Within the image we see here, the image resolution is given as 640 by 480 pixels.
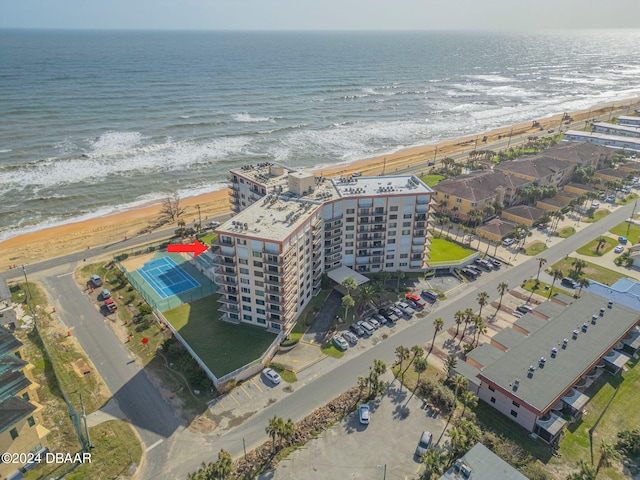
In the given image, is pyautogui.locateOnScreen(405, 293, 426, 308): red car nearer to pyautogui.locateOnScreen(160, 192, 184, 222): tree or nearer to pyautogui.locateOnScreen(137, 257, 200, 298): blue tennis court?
pyautogui.locateOnScreen(137, 257, 200, 298): blue tennis court

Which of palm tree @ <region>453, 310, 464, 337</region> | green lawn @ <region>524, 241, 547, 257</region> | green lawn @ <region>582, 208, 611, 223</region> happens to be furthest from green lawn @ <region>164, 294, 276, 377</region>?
green lawn @ <region>582, 208, 611, 223</region>

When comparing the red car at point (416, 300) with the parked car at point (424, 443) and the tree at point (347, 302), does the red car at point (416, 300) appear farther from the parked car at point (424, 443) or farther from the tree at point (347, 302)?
the parked car at point (424, 443)

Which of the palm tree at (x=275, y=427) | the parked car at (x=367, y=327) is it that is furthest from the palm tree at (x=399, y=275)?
the palm tree at (x=275, y=427)

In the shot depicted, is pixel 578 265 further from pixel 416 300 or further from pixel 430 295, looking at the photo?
pixel 416 300

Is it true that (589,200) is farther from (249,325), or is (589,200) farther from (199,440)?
(199,440)

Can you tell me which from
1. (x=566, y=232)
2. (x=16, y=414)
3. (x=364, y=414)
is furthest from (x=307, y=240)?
(x=566, y=232)

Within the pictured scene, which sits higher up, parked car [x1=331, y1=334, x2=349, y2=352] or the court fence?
the court fence
